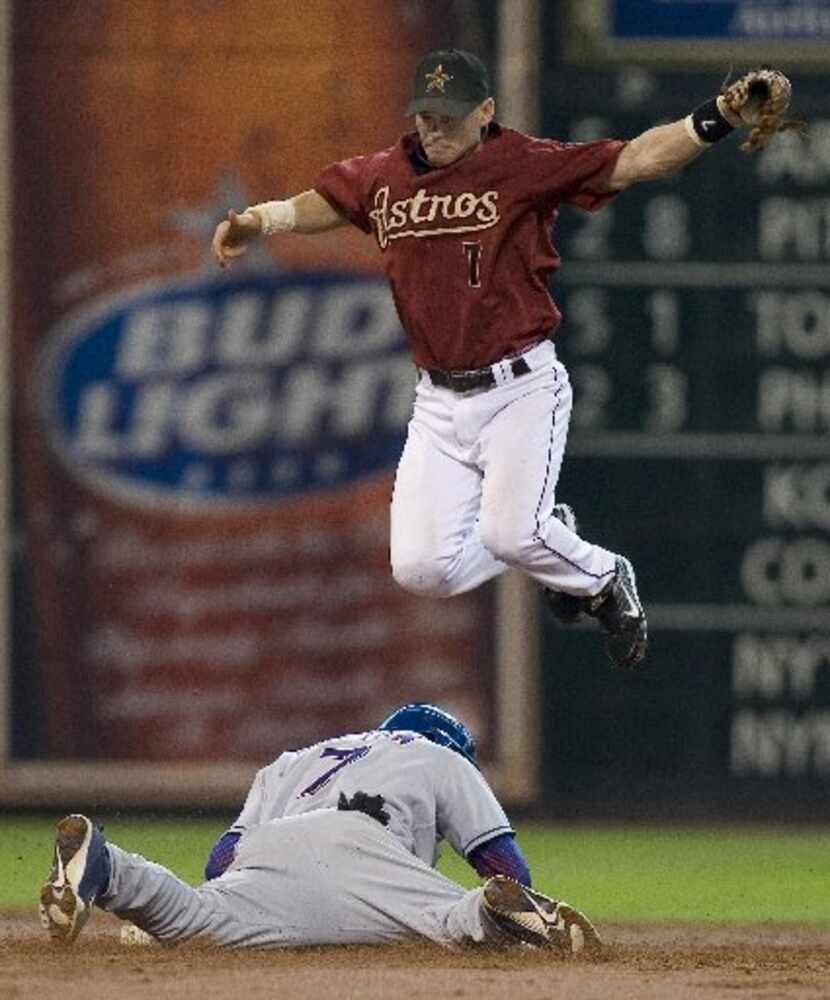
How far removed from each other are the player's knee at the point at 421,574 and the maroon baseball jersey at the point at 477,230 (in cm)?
54

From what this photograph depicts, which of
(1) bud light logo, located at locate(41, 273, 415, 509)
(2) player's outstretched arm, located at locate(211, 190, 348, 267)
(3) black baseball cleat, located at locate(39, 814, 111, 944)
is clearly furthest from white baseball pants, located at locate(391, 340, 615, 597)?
(1) bud light logo, located at locate(41, 273, 415, 509)

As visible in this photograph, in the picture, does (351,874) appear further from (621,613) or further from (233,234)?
(233,234)

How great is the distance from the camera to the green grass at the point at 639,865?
10.2m

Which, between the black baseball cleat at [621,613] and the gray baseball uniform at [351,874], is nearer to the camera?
the gray baseball uniform at [351,874]

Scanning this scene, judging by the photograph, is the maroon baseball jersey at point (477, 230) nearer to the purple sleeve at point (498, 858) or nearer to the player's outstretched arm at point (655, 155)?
the player's outstretched arm at point (655, 155)

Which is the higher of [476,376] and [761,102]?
[761,102]

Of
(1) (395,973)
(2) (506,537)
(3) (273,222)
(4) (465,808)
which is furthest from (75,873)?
(3) (273,222)

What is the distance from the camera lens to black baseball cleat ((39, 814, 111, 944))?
285 inches

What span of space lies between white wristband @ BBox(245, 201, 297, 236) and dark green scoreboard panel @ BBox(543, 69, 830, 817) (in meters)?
3.28

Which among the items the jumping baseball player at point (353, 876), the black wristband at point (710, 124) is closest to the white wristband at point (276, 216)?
the black wristband at point (710, 124)

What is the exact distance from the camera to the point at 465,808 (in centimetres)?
773

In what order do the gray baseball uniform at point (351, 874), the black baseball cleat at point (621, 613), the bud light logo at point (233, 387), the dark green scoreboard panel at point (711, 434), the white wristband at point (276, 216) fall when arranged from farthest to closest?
the bud light logo at point (233, 387)
the dark green scoreboard panel at point (711, 434)
the black baseball cleat at point (621, 613)
the white wristband at point (276, 216)
the gray baseball uniform at point (351, 874)

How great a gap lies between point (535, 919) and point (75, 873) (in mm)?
1058

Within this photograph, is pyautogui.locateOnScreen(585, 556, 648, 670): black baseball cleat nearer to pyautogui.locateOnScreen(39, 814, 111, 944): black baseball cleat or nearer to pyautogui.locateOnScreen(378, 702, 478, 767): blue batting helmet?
pyautogui.locateOnScreen(378, 702, 478, 767): blue batting helmet
